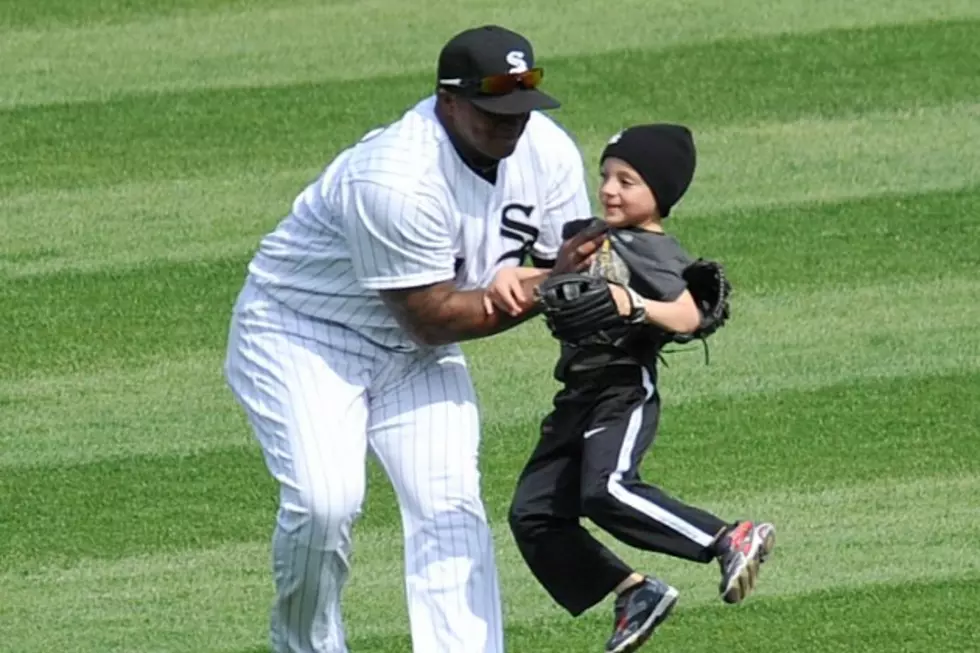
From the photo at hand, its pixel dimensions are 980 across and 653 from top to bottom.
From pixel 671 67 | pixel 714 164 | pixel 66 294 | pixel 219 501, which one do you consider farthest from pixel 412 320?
pixel 671 67

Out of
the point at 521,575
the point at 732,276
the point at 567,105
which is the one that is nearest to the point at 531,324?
the point at 732,276

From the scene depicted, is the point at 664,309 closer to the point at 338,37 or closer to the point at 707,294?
the point at 707,294

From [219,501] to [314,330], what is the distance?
1.55 metres

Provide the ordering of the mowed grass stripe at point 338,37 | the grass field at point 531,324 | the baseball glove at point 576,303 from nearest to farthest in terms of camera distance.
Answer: the baseball glove at point 576,303 → the grass field at point 531,324 → the mowed grass stripe at point 338,37

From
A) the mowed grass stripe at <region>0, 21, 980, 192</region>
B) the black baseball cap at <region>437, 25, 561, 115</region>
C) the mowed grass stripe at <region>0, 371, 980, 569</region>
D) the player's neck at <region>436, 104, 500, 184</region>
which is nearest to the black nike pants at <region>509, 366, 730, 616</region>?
the player's neck at <region>436, 104, 500, 184</region>

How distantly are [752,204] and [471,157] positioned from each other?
400cm

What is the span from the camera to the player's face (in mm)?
5527

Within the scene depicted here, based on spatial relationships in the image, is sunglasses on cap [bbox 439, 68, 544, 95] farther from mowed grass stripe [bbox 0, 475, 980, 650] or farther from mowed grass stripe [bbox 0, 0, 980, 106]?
mowed grass stripe [bbox 0, 0, 980, 106]

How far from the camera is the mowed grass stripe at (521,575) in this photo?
Result: 21.5ft

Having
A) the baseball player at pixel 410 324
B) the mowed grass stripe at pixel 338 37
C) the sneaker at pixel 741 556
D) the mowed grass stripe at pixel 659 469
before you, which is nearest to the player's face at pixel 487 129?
the baseball player at pixel 410 324

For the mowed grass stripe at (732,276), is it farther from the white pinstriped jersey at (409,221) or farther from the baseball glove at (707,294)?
the baseball glove at (707,294)

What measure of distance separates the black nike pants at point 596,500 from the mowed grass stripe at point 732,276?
8.65 feet

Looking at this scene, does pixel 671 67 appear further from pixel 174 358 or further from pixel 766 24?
pixel 174 358

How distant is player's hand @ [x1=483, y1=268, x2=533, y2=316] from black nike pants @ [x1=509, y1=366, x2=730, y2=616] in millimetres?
507
